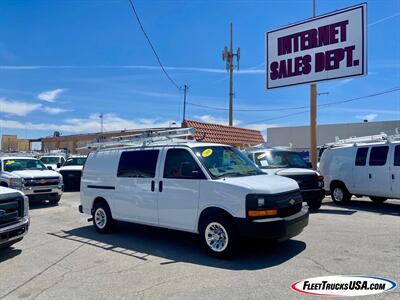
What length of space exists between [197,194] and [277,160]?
18.7 ft

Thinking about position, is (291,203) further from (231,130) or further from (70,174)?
(231,130)

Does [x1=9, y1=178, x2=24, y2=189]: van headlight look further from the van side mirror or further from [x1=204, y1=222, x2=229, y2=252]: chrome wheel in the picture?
[x1=204, y1=222, x2=229, y2=252]: chrome wheel

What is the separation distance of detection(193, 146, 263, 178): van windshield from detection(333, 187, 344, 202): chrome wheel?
6.86m

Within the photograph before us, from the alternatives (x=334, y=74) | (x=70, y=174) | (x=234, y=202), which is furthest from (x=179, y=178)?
(x=70, y=174)

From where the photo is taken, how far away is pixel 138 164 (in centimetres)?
764

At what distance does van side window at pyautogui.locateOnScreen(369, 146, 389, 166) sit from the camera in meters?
11.4

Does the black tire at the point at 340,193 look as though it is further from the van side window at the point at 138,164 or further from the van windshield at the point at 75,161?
the van windshield at the point at 75,161

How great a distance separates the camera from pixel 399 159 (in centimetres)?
1096

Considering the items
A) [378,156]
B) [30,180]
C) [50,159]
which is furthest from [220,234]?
[50,159]

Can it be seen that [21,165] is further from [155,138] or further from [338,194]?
[338,194]

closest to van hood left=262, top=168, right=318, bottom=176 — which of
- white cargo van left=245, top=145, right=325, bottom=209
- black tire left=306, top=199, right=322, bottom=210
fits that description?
white cargo van left=245, top=145, right=325, bottom=209

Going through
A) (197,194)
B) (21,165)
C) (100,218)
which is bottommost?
(100,218)

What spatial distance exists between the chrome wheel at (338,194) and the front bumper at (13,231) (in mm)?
10026

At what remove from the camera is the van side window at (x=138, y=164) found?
734cm
